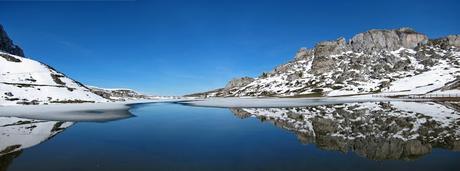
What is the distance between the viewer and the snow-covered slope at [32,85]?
120875 millimetres

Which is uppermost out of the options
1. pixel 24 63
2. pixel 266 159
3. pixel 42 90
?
pixel 24 63

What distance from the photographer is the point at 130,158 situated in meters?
19.6

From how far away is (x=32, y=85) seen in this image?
141 metres

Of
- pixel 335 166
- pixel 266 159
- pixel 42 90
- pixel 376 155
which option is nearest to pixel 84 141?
pixel 266 159

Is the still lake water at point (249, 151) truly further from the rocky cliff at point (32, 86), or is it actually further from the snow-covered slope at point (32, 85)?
the snow-covered slope at point (32, 85)

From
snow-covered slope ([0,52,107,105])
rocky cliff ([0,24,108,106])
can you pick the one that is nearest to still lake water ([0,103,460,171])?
rocky cliff ([0,24,108,106])

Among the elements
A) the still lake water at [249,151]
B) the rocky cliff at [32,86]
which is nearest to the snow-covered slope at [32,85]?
the rocky cliff at [32,86]

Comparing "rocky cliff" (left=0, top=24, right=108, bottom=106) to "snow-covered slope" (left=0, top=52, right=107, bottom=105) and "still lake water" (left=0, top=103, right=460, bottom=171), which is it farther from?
"still lake water" (left=0, top=103, right=460, bottom=171)

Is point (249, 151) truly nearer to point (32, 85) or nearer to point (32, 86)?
point (32, 86)

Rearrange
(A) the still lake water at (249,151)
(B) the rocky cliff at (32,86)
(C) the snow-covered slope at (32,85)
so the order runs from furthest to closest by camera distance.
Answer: (C) the snow-covered slope at (32,85), (B) the rocky cliff at (32,86), (A) the still lake water at (249,151)

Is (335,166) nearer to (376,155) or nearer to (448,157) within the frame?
(376,155)

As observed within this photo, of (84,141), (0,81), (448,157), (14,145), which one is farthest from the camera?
(0,81)

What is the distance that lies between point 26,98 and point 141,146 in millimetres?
117661

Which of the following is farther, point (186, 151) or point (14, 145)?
point (14, 145)
